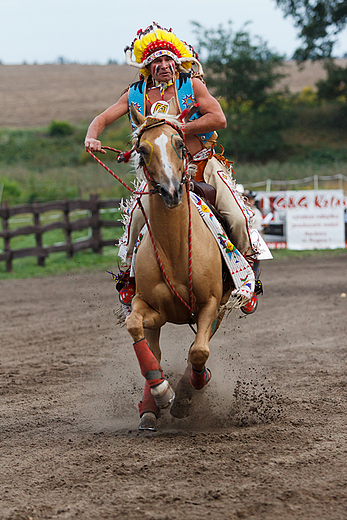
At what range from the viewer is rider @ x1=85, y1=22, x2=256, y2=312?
458 centimetres

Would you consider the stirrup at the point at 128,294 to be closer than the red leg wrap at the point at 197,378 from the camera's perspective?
No

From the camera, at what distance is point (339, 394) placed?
5.21m

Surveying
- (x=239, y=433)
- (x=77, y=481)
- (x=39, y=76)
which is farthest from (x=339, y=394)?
(x=39, y=76)

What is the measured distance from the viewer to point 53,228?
613 inches

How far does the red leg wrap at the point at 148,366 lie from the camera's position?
3.98 m

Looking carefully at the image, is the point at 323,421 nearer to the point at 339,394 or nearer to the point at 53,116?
the point at 339,394

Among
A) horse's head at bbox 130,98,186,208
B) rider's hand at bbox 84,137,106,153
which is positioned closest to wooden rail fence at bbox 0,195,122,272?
rider's hand at bbox 84,137,106,153

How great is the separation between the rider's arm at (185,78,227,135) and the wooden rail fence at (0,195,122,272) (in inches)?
437

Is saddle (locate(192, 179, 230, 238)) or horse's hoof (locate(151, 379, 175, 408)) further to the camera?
saddle (locate(192, 179, 230, 238))

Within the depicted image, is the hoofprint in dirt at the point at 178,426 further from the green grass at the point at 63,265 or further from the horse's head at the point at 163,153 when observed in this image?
the green grass at the point at 63,265

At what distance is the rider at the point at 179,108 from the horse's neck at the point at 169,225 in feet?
1.31

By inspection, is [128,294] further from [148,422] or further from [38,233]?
[38,233]

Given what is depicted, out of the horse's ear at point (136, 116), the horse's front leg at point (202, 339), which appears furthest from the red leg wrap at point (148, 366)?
the horse's ear at point (136, 116)

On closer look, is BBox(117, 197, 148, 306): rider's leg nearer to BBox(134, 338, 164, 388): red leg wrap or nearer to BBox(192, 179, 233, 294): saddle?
BBox(192, 179, 233, 294): saddle
